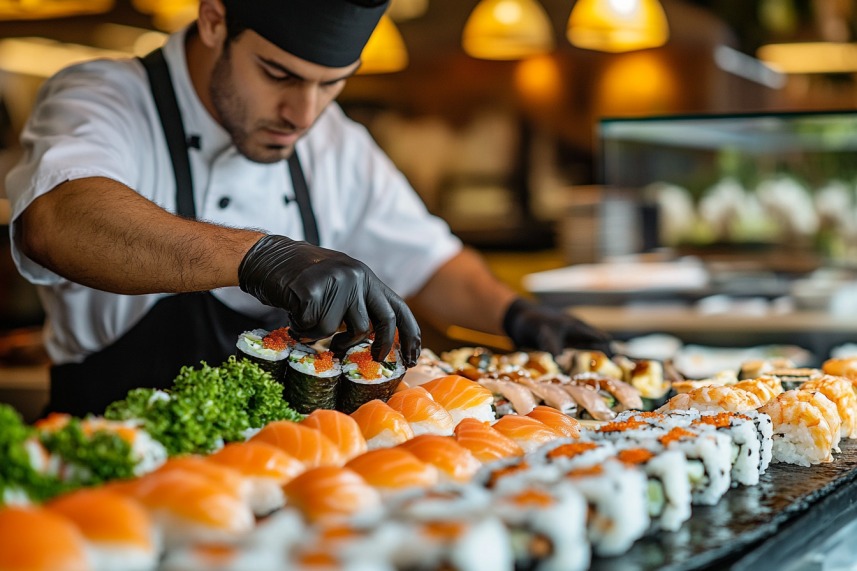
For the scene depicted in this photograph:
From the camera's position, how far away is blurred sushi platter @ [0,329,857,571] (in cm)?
112

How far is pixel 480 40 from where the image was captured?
5.81 meters

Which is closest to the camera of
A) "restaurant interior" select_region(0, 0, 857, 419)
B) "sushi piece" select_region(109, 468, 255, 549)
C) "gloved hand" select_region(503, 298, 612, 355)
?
"sushi piece" select_region(109, 468, 255, 549)

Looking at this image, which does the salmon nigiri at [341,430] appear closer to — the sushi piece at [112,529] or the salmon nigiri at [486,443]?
the salmon nigiri at [486,443]

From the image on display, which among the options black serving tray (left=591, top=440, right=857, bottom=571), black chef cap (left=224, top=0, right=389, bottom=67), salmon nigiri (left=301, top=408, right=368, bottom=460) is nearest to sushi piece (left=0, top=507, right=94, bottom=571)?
salmon nigiri (left=301, top=408, right=368, bottom=460)

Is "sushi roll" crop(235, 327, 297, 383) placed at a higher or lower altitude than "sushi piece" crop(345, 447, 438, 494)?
lower

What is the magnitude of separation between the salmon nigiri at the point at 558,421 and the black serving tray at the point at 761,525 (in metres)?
0.29

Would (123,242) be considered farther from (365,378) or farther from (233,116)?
(233,116)

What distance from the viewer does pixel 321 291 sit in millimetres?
1774

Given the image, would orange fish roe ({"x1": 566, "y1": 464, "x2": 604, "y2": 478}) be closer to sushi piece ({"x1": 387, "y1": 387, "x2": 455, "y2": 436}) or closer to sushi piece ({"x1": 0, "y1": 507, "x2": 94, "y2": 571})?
sushi piece ({"x1": 387, "y1": 387, "x2": 455, "y2": 436})

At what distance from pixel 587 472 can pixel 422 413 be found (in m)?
0.52

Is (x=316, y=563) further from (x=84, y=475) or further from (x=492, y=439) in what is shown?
(x=492, y=439)

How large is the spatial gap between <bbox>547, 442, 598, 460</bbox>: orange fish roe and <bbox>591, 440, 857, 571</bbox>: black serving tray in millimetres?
151

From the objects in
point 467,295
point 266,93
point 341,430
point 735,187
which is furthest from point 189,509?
point 735,187

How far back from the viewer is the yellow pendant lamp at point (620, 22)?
523cm
